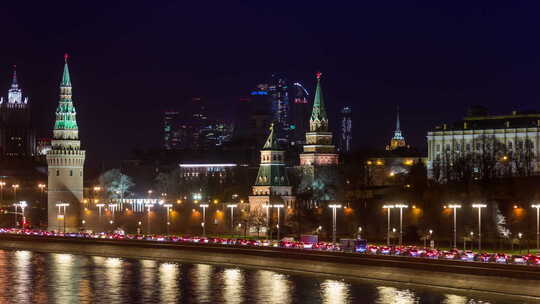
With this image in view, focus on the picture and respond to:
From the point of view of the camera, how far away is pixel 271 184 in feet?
573

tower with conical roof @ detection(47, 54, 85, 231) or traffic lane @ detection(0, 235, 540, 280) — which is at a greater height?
tower with conical roof @ detection(47, 54, 85, 231)

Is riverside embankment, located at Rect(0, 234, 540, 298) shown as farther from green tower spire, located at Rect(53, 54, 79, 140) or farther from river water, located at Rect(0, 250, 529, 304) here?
green tower spire, located at Rect(53, 54, 79, 140)

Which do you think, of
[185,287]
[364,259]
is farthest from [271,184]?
[185,287]

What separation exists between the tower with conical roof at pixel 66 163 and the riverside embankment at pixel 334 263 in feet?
152

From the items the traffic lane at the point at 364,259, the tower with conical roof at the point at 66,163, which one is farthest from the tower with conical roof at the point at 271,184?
the traffic lane at the point at 364,259

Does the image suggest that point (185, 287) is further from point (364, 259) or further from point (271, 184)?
point (271, 184)

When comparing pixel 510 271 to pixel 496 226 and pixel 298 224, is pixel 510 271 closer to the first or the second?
pixel 496 226

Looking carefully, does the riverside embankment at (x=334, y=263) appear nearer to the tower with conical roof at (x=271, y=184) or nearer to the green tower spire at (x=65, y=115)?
the tower with conical roof at (x=271, y=184)

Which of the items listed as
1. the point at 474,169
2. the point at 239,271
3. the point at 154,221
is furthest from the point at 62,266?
the point at 474,169

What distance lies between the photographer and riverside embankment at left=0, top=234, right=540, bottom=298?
86688 mm

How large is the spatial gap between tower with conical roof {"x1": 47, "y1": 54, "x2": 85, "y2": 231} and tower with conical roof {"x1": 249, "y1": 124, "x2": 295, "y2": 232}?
30970 mm

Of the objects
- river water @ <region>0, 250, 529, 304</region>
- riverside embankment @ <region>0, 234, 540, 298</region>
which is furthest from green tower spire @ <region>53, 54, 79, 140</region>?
river water @ <region>0, 250, 529, 304</region>

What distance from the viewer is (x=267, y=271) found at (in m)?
110

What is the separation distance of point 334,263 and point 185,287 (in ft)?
39.7
